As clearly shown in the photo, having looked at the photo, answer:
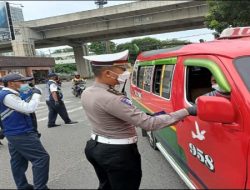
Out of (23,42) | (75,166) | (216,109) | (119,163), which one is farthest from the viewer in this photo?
(23,42)

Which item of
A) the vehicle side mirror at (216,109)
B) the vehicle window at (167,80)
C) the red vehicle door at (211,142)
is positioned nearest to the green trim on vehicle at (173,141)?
the red vehicle door at (211,142)

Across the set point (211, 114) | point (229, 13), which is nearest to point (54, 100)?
point (211, 114)

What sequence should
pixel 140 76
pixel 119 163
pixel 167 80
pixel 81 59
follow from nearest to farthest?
1. pixel 119 163
2. pixel 167 80
3. pixel 140 76
4. pixel 81 59

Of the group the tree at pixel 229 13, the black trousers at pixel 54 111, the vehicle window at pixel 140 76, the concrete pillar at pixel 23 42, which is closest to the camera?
the vehicle window at pixel 140 76

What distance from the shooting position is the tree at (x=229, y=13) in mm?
18059

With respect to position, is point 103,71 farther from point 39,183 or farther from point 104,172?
point 39,183

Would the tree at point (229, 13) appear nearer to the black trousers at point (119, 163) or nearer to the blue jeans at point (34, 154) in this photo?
the blue jeans at point (34, 154)

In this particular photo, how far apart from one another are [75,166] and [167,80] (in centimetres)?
248

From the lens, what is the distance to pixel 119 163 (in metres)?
2.92

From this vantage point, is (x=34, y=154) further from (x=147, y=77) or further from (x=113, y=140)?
(x=147, y=77)

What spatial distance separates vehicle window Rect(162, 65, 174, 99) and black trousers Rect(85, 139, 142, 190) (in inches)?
68.7

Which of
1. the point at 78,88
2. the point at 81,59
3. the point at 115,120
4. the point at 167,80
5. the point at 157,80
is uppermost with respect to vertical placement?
the point at 115,120

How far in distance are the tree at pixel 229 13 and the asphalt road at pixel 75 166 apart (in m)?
11.1

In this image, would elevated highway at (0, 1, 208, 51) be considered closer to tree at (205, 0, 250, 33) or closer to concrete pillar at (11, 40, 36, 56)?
concrete pillar at (11, 40, 36, 56)
